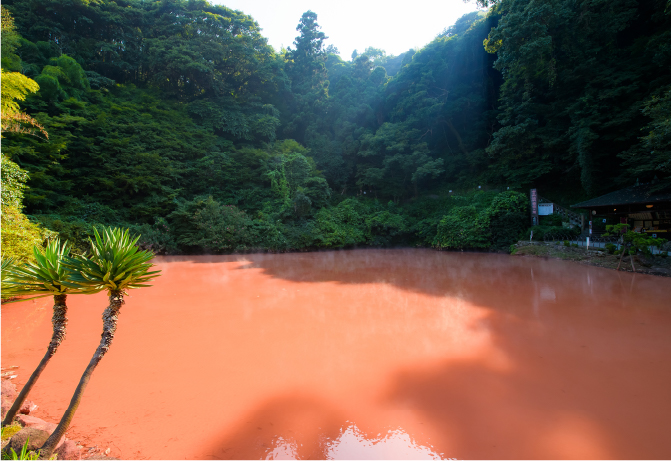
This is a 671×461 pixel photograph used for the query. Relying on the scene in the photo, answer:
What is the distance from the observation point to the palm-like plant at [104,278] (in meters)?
1.97

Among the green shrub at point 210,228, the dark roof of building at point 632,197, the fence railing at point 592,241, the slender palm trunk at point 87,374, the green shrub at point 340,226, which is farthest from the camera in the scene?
the green shrub at point 340,226

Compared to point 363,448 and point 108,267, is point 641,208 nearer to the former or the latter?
point 363,448

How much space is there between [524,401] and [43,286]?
4033mm

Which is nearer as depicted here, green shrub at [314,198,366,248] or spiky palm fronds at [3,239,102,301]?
spiky palm fronds at [3,239,102,301]

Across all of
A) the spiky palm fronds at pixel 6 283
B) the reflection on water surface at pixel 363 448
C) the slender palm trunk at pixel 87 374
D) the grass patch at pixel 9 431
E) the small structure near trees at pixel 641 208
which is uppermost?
the small structure near trees at pixel 641 208

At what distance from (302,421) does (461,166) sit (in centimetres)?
1872

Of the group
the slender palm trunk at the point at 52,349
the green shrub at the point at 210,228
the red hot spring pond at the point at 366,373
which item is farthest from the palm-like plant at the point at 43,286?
the green shrub at the point at 210,228

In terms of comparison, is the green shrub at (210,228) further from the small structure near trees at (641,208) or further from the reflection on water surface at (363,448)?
the small structure near trees at (641,208)

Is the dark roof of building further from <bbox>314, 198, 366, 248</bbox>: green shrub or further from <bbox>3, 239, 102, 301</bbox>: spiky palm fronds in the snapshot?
<bbox>3, 239, 102, 301</bbox>: spiky palm fronds

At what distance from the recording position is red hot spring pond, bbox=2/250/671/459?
241 centimetres

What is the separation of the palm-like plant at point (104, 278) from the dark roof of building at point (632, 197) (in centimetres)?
1370

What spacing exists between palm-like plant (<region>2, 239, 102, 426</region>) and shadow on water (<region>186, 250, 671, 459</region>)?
1.28 metres

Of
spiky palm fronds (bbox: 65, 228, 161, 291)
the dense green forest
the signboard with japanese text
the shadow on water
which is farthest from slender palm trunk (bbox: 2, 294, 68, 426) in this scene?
the signboard with japanese text

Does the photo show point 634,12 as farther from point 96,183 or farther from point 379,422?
point 96,183
